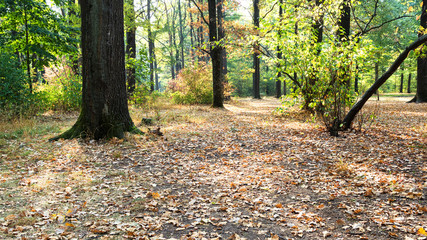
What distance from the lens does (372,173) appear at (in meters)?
4.46

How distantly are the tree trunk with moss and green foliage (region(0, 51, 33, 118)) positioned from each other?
360cm

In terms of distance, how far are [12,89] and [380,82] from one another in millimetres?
11208

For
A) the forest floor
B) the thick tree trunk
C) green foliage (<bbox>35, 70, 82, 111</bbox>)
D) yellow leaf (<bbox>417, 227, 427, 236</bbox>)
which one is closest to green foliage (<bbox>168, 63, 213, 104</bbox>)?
green foliage (<bbox>35, 70, 82, 111</bbox>)

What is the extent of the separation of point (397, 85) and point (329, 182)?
4809cm

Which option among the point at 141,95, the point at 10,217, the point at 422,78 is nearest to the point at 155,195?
the point at 10,217

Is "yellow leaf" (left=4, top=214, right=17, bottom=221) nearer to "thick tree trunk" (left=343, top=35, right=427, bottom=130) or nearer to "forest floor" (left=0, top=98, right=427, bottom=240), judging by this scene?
"forest floor" (left=0, top=98, right=427, bottom=240)

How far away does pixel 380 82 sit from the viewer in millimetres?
6121

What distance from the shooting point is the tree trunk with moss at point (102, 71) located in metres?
6.09

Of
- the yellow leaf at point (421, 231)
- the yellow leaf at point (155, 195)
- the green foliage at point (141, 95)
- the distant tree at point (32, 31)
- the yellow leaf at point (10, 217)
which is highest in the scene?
the distant tree at point (32, 31)

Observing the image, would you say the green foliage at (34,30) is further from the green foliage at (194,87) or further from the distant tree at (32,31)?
the green foliage at (194,87)

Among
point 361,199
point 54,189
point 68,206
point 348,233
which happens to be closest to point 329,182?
point 361,199

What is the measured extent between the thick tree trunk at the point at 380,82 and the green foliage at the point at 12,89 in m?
9.99

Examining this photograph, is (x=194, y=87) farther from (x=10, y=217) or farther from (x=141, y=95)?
(x=10, y=217)

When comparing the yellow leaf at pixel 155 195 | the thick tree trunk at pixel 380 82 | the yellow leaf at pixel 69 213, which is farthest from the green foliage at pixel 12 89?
the thick tree trunk at pixel 380 82
